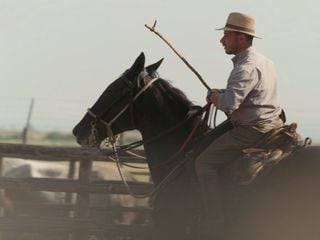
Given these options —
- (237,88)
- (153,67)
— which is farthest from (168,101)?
(237,88)

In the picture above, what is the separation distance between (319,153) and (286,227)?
67 cm

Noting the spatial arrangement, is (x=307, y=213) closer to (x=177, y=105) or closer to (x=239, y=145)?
(x=239, y=145)

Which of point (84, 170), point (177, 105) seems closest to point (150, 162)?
point (177, 105)

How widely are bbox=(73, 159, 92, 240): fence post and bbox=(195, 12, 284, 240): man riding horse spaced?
4.09m

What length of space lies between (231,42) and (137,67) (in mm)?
961

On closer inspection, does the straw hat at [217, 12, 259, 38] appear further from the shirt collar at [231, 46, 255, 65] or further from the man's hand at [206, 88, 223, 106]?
the man's hand at [206, 88, 223, 106]

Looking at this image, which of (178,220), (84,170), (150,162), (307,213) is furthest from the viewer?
(84,170)

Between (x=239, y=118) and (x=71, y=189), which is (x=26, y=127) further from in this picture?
(x=239, y=118)

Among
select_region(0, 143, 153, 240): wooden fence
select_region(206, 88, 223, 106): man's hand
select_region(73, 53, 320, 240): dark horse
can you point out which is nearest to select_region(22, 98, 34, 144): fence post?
select_region(0, 143, 153, 240): wooden fence

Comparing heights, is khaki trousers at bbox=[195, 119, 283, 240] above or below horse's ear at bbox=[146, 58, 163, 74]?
below

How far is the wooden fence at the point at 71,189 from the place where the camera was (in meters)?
10.1

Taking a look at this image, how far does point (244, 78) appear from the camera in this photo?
19.8 ft

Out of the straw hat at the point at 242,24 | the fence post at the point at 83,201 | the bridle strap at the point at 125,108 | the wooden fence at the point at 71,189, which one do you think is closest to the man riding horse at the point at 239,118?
the straw hat at the point at 242,24

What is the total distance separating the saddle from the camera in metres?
6.13
